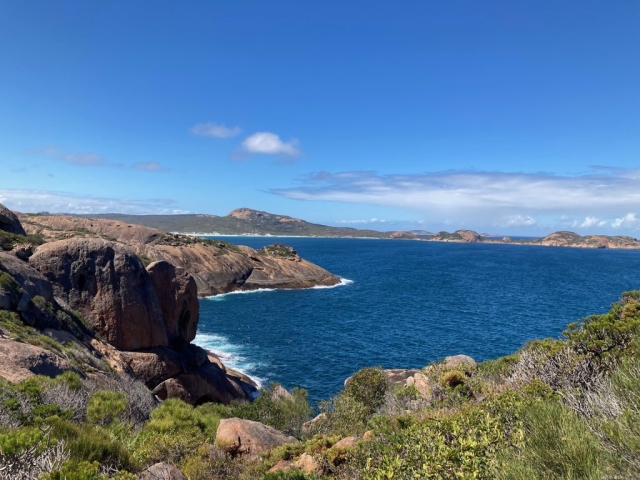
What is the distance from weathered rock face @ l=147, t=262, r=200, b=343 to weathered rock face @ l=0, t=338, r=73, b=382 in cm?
1569

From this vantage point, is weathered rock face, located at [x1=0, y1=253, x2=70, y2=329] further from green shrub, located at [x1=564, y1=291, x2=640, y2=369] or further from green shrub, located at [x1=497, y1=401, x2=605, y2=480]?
green shrub, located at [x1=564, y1=291, x2=640, y2=369]

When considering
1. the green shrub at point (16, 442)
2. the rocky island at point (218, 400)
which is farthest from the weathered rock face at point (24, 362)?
the green shrub at point (16, 442)

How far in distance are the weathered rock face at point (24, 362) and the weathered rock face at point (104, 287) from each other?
10.9 m

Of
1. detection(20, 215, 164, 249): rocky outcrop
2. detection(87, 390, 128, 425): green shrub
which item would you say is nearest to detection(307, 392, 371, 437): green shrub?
detection(87, 390, 128, 425): green shrub

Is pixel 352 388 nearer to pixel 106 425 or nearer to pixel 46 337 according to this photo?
pixel 106 425

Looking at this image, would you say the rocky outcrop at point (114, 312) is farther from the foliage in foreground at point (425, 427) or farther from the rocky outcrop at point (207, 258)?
the rocky outcrop at point (207, 258)

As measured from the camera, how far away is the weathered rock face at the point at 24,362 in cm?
1320

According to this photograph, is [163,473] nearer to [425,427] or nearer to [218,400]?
[425,427]

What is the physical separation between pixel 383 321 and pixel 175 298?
35285 mm

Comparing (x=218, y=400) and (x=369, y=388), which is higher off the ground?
(x=369, y=388)

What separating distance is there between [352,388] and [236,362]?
2069cm

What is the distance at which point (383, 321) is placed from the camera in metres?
58.1

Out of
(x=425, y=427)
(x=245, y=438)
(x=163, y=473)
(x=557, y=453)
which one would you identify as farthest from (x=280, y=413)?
(x=557, y=453)

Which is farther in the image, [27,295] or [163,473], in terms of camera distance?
[27,295]
